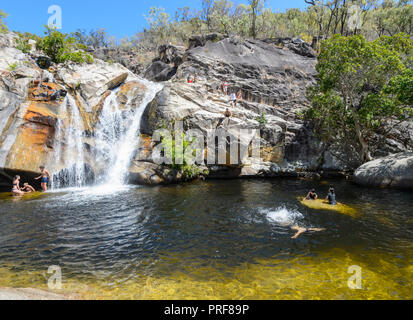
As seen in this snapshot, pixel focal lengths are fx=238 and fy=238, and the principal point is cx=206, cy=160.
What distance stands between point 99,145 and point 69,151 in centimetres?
247

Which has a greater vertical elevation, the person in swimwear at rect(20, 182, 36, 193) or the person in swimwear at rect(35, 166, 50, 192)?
the person in swimwear at rect(35, 166, 50, 192)

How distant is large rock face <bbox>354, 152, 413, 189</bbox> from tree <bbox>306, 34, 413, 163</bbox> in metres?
2.78

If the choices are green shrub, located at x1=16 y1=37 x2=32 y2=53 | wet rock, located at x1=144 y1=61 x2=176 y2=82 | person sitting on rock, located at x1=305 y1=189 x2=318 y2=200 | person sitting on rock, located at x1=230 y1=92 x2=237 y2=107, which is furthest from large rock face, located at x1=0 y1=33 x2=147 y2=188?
person sitting on rock, located at x1=305 y1=189 x2=318 y2=200

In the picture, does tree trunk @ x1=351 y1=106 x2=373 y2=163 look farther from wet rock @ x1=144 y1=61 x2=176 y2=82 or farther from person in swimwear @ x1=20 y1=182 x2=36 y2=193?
wet rock @ x1=144 y1=61 x2=176 y2=82

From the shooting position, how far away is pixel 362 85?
22.8 metres

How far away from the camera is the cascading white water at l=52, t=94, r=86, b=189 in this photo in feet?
62.4

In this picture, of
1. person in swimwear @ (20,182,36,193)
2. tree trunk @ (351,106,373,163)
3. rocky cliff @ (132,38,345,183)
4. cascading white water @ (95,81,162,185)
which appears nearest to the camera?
person in swimwear @ (20,182,36,193)

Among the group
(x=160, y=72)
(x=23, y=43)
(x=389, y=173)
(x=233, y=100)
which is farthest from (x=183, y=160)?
(x=160, y=72)

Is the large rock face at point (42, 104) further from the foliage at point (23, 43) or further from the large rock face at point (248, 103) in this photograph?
the large rock face at point (248, 103)

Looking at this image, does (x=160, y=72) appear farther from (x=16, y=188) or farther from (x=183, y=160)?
(x=16, y=188)

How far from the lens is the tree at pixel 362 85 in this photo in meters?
20.1

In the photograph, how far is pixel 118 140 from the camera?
2261 cm

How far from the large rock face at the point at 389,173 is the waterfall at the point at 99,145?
20.8 metres

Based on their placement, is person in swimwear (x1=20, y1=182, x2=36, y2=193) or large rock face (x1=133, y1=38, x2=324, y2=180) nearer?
person in swimwear (x1=20, y1=182, x2=36, y2=193)
